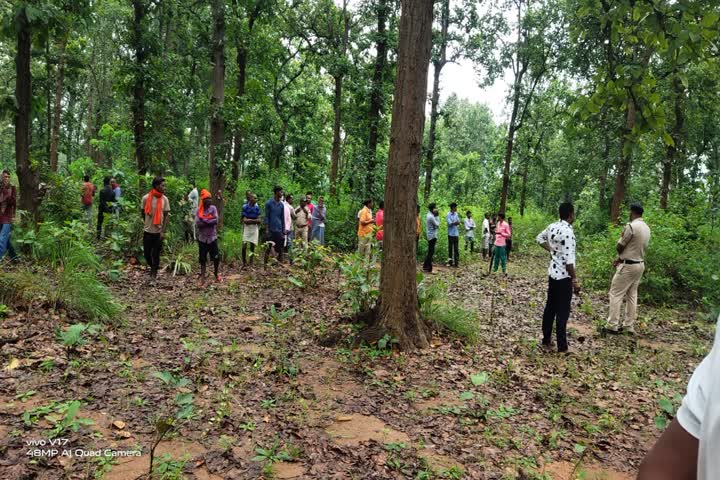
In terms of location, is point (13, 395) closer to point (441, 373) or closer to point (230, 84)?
point (441, 373)

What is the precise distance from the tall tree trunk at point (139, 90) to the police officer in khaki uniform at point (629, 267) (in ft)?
40.3

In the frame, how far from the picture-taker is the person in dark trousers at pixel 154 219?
8.72 metres

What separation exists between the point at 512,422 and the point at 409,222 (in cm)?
271

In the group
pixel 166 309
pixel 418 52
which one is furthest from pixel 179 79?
pixel 418 52

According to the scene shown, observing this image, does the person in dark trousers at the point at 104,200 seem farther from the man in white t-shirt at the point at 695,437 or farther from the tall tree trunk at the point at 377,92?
the man in white t-shirt at the point at 695,437

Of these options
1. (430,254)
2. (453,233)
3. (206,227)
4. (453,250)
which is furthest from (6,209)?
(453,250)

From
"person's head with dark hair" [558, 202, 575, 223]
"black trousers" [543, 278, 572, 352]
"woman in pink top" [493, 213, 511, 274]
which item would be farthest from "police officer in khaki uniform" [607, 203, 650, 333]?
"woman in pink top" [493, 213, 511, 274]

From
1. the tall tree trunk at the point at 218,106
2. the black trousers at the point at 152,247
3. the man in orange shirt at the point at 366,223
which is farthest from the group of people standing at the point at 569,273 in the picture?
the tall tree trunk at the point at 218,106

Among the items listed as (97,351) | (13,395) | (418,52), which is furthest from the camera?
(418,52)

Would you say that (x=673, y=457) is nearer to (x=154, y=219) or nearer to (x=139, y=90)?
(x=154, y=219)

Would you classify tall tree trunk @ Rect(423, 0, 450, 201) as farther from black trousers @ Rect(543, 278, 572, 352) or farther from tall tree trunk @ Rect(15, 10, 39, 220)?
tall tree trunk @ Rect(15, 10, 39, 220)

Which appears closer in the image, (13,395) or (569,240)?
(13,395)

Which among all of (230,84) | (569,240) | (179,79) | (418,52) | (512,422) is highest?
(230,84)

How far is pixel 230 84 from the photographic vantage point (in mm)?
23469
